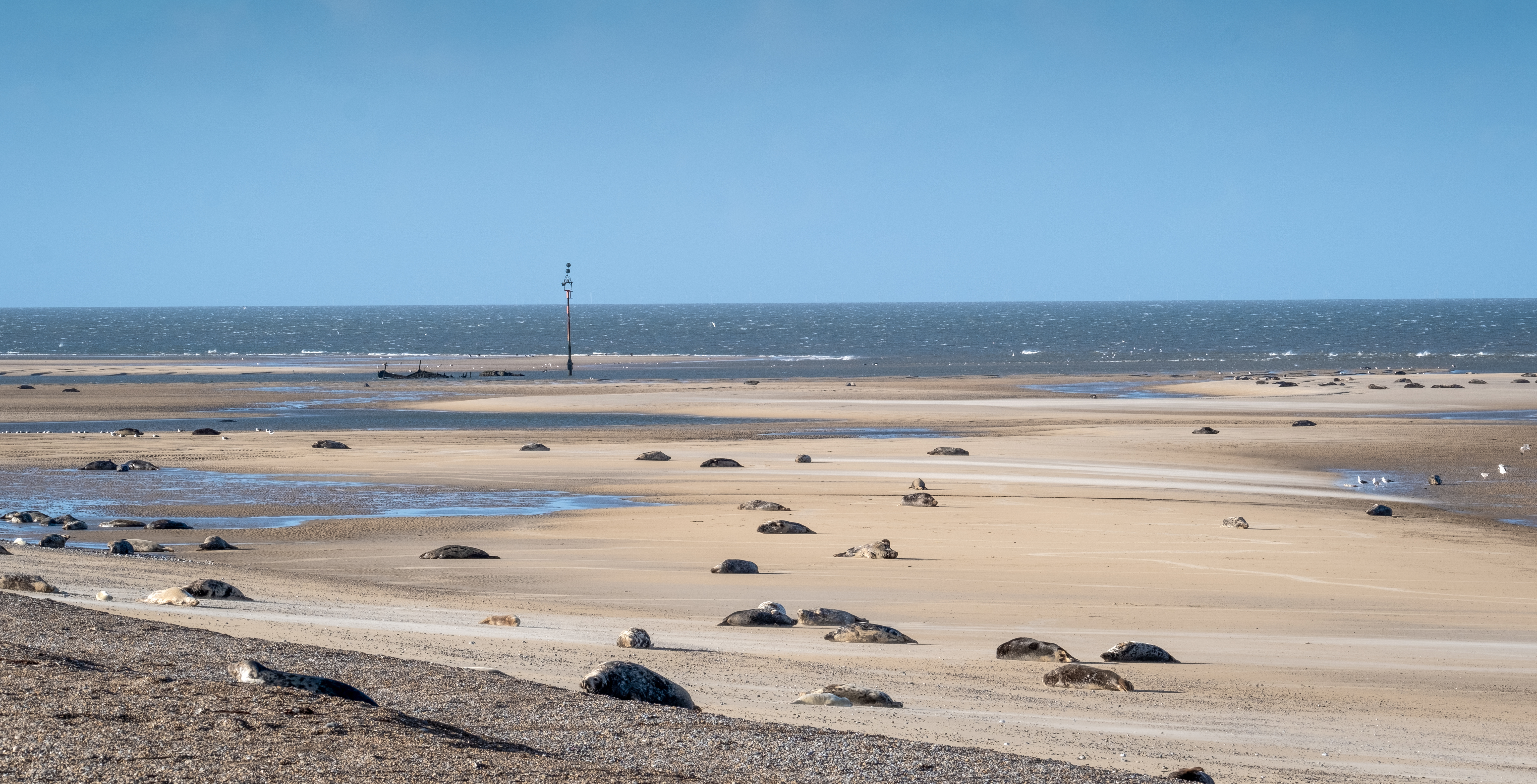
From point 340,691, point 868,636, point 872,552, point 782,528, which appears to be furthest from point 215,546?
point 340,691

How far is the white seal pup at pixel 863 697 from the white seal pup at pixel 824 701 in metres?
0.02

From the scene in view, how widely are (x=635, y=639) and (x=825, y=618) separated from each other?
2343mm

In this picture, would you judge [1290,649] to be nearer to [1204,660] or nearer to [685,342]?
[1204,660]

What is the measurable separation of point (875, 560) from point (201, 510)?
1051 centimetres

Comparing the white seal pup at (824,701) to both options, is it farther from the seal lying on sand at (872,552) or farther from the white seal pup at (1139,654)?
the seal lying on sand at (872,552)

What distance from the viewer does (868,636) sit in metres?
10.9

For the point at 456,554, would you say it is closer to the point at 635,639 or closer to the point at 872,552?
the point at 872,552

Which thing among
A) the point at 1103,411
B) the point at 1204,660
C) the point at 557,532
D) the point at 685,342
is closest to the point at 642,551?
the point at 557,532

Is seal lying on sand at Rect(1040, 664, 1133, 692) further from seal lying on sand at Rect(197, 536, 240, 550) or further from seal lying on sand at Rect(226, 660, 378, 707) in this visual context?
seal lying on sand at Rect(197, 536, 240, 550)

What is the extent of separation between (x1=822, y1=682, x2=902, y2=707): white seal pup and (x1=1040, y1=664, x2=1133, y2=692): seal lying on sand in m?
1.45

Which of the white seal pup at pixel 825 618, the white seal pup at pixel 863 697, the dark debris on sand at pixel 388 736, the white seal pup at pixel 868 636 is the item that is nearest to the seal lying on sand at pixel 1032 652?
the white seal pup at pixel 868 636

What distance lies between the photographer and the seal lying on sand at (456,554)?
15930 mm

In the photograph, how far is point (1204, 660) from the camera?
10.6m

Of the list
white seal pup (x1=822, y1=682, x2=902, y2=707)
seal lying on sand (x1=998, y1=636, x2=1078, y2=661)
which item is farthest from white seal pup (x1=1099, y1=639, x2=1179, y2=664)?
white seal pup (x1=822, y1=682, x2=902, y2=707)
